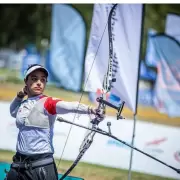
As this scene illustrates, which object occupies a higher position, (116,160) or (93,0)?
(93,0)

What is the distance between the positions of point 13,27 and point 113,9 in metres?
34.8

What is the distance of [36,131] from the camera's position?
322 cm

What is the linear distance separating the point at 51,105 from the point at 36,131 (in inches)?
9.3

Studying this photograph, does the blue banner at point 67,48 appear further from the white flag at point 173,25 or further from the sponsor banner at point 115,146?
the sponsor banner at point 115,146

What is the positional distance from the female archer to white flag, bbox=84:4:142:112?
98 cm

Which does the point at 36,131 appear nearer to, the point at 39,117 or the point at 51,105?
the point at 39,117

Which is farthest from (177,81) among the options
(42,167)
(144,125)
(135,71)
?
(42,167)

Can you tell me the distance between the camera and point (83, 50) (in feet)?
50.3

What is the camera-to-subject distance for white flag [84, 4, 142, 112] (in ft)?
13.9

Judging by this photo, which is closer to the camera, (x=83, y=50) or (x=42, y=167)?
(x=42, y=167)

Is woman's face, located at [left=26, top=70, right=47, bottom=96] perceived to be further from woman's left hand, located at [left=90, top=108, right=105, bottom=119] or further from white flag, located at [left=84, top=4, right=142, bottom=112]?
white flag, located at [left=84, top=4, right=142, bottom=112]

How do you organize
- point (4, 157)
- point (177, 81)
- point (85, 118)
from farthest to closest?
1. point (177, 81)
2. point (4, 157)
3. point (85, 118)

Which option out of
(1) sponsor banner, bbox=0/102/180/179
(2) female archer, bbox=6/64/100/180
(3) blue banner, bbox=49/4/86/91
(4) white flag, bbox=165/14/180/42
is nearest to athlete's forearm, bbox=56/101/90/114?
(2) female archer, bbox=6/64/100/180

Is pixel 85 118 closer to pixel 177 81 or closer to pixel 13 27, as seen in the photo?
pixel 177 81
